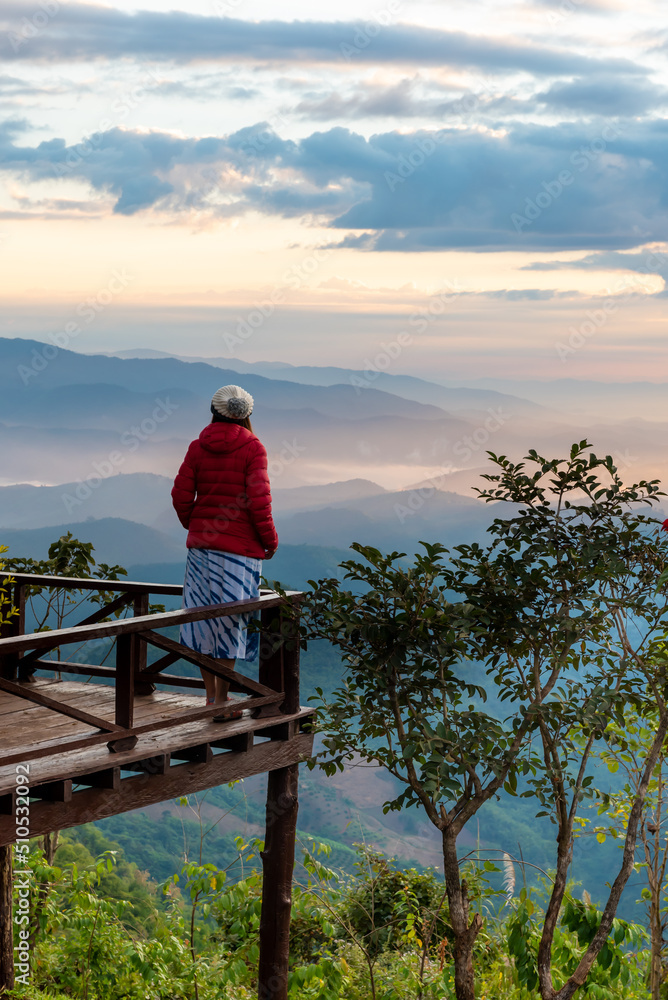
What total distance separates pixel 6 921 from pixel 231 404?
4.62 meters

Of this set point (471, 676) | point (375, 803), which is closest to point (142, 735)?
point (471, 676)

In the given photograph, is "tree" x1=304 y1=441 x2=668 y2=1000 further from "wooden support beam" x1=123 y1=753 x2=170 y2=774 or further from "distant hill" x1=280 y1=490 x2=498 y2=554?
"distant hill" x1=280 y1=490 x2=498 y2=554

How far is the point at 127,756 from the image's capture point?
4145 mm

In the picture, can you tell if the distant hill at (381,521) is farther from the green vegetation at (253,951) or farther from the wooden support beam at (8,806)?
the wooden support beam at (8,806)

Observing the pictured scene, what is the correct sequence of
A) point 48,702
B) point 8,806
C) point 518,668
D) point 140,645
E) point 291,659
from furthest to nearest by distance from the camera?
point 140,645, point 291,659, point 518,668, point 8,806, point 48,702

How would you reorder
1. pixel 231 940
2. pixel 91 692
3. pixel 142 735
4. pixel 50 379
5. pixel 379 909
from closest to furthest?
pixel 142 735 → pixel 91 692 → pixel 231 940 → pixel 379 909 → pixel 50 379

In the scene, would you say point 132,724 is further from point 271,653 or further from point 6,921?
point 6,921

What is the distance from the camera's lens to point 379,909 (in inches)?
402

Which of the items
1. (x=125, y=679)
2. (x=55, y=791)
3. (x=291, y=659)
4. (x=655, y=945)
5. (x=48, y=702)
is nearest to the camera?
(x=48, y=702)

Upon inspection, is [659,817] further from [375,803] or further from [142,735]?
[375,803]

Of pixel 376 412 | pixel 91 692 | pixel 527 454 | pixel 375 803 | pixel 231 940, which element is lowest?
pixel 375 803

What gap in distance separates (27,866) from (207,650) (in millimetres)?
3694

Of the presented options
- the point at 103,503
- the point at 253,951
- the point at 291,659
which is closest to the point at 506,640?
the point at 291,659

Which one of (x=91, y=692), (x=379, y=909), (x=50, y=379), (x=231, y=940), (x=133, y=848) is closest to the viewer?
(x=91, y=692)
